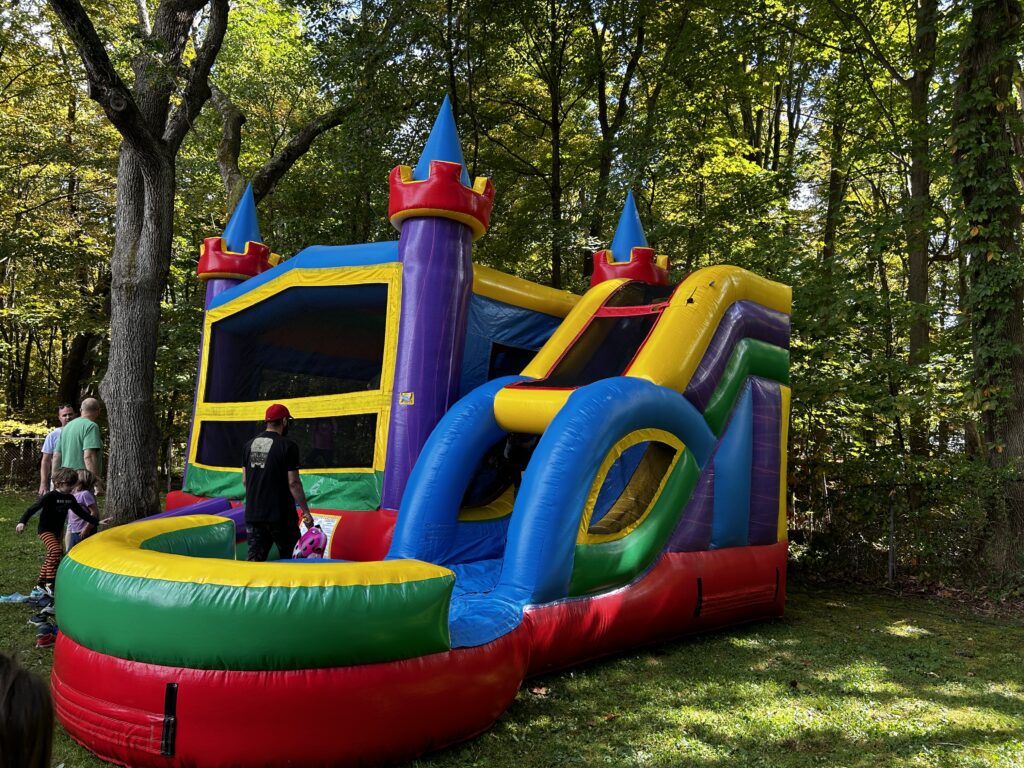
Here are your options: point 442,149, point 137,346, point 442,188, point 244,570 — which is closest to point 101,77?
point 137,346

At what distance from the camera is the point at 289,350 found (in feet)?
26.5

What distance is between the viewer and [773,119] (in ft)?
53.4

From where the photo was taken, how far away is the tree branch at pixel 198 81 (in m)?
8.10

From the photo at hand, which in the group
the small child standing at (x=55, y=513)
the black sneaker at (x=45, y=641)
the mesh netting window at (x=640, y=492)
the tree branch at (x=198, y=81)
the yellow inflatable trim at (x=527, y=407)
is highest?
the tree branch at (x=198, y=81)

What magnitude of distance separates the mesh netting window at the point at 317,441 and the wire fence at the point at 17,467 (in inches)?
377

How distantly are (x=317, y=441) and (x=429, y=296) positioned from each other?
171cm

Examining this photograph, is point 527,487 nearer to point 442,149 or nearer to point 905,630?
point 442,149

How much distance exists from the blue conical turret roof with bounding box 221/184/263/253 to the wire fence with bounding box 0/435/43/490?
9.41 meters

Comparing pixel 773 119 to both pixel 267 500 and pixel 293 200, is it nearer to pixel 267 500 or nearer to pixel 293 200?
pixel 293 200

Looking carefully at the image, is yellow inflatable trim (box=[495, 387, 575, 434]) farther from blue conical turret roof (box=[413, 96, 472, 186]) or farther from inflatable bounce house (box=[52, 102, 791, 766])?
blue conical turret roof (box=[413, 96, 472, 186])

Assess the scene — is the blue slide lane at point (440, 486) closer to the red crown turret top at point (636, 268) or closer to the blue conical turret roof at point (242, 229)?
the red crown turret top at point (636, 268)

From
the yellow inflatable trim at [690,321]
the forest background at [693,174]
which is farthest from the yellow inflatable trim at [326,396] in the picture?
the yellow inflatable trim at [690,321]

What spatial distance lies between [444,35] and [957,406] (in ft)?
28.7

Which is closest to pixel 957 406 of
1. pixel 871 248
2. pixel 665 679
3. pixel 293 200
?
pixel 871 248
